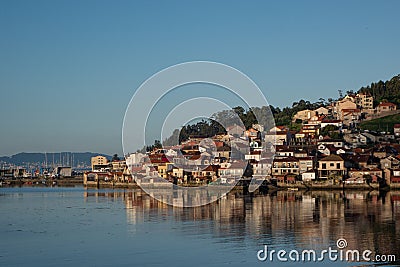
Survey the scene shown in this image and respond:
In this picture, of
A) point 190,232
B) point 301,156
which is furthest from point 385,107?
point 190,232

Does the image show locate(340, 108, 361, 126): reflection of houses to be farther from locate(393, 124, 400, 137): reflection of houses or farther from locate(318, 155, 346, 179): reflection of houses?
locate(318, 155, 346, 179): reflection of houses

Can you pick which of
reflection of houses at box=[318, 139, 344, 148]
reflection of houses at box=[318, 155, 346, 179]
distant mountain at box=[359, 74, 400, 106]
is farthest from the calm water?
distant mountain at box=[359, 74, 400, 106]

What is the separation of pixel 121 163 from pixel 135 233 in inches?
2026

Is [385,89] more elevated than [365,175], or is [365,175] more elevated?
[385,89]

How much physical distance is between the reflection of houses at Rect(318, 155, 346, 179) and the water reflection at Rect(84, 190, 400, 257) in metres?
9.37

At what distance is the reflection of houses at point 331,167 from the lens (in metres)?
41.4

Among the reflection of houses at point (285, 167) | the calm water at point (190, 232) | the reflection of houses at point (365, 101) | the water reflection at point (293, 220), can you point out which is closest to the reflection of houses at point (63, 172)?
the reflection of houses at point (365, 101)

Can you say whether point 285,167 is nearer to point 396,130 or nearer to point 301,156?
point 301,156

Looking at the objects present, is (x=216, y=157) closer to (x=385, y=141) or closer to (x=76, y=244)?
(x=385, y=141)

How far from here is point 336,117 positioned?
2689 inches

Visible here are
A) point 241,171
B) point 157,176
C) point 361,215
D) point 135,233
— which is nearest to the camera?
point 135,233

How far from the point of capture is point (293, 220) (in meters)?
21.5

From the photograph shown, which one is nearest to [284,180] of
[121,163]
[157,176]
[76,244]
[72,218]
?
[157,176]

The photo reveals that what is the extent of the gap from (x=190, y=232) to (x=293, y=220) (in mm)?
4224
